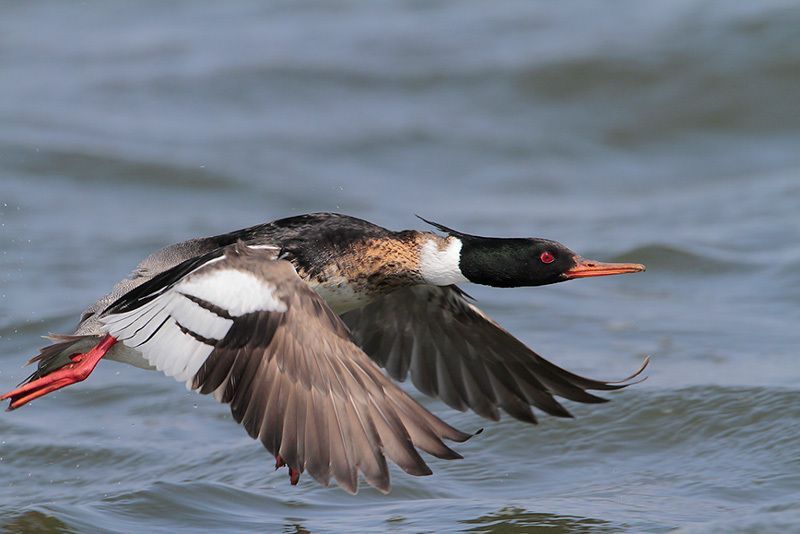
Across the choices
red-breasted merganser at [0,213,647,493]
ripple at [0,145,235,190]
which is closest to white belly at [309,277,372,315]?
red-breasted merganser at [0,213,647,493]

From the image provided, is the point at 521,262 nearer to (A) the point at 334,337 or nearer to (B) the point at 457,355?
(B) the point at 457,355

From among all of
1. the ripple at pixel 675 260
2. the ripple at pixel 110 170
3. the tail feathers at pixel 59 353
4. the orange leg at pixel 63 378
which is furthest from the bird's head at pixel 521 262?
the ripple at pixel 110 170

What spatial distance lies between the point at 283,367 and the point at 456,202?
743 cm

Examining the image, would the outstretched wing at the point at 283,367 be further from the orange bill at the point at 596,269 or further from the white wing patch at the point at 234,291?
the orange bill at the point at 596,269

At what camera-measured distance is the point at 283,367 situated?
607 cm

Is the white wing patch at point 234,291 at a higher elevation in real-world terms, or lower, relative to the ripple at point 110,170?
lower

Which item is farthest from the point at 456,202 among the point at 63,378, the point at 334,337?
the point at 334,337

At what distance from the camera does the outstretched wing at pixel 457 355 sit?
24.3ft

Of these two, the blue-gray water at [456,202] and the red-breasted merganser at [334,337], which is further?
the blue-gray water at [456,202]

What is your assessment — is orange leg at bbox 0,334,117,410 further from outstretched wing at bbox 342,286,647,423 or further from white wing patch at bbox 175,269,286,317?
outstretched wing at bbox 342,286,647,423

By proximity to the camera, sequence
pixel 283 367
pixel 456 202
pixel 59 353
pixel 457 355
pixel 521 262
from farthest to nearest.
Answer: pixel 456 202 < pixel 457 355 < pixel 59 353 < pixel 521 262 < pixel 283 367

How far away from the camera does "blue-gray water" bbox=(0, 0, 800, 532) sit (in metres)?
7.61

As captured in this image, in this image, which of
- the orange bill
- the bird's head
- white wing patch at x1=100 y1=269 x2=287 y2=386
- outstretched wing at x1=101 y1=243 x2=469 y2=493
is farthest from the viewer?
the bird's head

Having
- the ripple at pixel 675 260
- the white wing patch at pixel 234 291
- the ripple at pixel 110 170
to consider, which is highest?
the ripple at pixel 110 170
